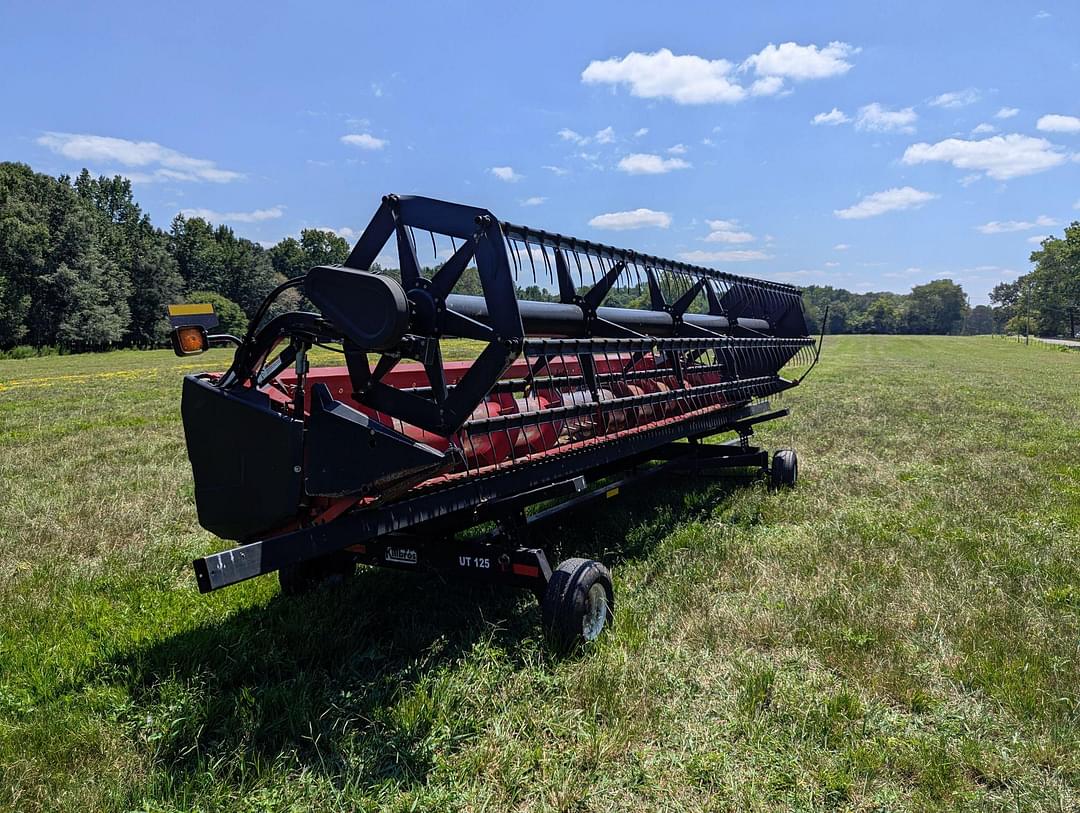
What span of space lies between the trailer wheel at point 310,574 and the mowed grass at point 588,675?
0.11 meters

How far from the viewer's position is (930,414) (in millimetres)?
12906

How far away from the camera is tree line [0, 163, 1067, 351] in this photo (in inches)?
1961

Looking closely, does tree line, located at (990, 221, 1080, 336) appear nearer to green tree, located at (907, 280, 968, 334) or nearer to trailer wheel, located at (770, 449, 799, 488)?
green tree, located at (907, 280, 968, 334)

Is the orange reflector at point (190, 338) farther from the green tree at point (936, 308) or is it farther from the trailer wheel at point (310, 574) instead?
the green tree at point (936, 308)

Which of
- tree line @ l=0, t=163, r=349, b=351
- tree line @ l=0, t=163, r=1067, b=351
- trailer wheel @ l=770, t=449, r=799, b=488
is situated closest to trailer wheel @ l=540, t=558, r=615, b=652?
trailer wheel @ l=770, t=449, r=799, b=488

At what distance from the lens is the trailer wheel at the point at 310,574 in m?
4.04

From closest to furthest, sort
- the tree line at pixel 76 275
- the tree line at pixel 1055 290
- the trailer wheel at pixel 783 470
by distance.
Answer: the trailer wheel at pixel 783 470, the tree line at pixel 76 275, the tree line at pixel 1055 290

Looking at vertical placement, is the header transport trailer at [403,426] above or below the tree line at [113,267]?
below

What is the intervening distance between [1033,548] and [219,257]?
3204 inches

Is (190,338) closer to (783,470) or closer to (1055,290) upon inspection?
(783,470)

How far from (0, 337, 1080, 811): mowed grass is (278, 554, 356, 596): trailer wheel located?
11 cm

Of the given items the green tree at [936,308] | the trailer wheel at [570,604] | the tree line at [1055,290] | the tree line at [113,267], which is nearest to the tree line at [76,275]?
the tree line at [113,267]

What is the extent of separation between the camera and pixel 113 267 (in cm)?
5506

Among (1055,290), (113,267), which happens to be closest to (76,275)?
(113,267)
